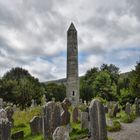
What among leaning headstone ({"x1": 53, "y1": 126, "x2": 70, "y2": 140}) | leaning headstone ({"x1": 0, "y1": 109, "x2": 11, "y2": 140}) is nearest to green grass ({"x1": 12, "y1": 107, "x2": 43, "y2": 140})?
leaning headstone ({"x1": 0, "y1": 109, "x2": 11, "y2": 140})

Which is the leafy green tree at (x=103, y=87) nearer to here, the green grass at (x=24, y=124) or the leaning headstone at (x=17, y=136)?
the green grass at (x=24, y=124)

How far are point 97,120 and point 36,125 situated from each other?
496 centimetres

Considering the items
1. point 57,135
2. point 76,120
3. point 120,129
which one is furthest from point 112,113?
point 57,135

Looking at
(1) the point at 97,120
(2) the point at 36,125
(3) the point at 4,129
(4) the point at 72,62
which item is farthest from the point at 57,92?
(3) the point at 4,129

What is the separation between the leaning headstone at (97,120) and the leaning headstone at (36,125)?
4.62 metres

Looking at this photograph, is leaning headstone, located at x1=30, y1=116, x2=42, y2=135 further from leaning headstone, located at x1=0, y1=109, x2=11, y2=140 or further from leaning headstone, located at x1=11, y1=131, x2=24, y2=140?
leaning headstone, located at x1=0, y1=109, x2=11, y2=140

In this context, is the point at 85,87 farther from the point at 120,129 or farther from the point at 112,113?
the point at 120,129

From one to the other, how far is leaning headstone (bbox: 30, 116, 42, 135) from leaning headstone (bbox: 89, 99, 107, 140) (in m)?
4.62

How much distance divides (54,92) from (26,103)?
32011mm

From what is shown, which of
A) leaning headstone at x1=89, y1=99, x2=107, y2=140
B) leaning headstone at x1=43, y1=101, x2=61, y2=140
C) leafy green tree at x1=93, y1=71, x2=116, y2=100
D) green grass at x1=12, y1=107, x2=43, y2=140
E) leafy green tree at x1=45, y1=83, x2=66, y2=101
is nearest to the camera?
leaning headstone at x1=89, y1=99, x2=107, y2=140

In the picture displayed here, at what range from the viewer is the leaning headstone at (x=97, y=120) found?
11.7 meters

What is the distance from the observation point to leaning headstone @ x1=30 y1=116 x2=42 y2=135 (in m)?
15.6

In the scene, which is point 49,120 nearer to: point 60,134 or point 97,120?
point 97,120

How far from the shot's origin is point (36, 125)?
51.8ft
